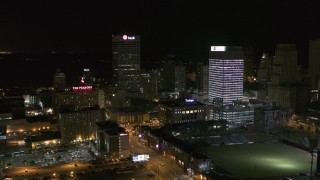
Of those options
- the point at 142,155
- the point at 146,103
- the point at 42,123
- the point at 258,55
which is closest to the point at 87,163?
the point at 142,155

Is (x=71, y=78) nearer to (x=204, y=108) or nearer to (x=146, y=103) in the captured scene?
(x=146, y=103)

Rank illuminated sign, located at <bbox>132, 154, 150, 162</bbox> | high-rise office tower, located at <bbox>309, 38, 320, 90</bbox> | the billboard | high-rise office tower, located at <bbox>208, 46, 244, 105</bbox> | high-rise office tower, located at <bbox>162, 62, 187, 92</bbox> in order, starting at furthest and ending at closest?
1. high-rise office tower, located at <bbox>162, 62, 187, 92</bbox>
2. high-rise office tower, located at <bbox>309, 38, 320, 90</bbox>
3. high-rise office tower, located at <bbox>208, 46, 244, 105</bbox>
4. the billboard
5. illuminated sign, located at <bbox>132, 154, 150, 162</bbox>

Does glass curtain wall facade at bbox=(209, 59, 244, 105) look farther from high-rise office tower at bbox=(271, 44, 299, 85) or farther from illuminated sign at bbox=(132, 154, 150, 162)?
illuminated sign at bbox=(132, 154, 150, 162)

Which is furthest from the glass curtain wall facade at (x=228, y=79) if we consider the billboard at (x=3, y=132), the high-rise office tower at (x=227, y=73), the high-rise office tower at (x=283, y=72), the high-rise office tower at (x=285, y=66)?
the billboard at (x=3, y=132)

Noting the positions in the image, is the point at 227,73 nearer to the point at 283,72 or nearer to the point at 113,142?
the point at 283,72

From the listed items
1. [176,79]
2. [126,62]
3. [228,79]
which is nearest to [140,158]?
[228,79]

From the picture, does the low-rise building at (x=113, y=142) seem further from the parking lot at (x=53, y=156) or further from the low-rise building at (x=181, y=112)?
the low-rise building at (x=181, y=112)

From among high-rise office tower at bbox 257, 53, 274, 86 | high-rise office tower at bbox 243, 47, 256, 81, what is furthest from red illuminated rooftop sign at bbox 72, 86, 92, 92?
high-rise office tower at bbox 243, 47, 256, 81
